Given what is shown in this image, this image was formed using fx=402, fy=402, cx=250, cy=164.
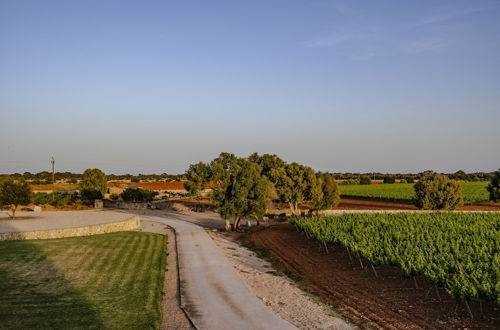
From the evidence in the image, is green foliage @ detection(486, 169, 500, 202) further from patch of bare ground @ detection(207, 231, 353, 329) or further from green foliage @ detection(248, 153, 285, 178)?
patch of bare ground @ detection(207, 231, 353, 329)

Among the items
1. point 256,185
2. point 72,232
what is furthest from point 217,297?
point 256,185

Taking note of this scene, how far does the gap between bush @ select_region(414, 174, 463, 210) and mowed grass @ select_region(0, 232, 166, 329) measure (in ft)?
128

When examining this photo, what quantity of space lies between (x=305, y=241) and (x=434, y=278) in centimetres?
1714

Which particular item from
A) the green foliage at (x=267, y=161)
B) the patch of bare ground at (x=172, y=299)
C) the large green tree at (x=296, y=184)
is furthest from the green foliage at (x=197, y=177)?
the patch of bare ground at (x=172, y=299)

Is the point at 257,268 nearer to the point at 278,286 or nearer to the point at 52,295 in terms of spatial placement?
the point at 278,286

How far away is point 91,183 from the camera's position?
65250mm

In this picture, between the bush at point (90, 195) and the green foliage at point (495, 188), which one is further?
the green foliage at point (495, 188)

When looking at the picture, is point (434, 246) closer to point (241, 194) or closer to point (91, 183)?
point (241, 194)

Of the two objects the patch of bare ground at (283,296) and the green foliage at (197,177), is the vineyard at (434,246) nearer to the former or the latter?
the patch of bare ground at (283,296)

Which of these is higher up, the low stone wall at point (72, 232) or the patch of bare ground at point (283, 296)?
the low stone wall at point (72, 232)

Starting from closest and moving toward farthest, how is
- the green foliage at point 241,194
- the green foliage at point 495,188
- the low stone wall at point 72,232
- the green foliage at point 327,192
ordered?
the low stone wall at point 72,232, the green foliage at point 241,194, the green foliage at point 327,192, the green foliage at point 495,188

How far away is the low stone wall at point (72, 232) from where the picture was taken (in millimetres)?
32156

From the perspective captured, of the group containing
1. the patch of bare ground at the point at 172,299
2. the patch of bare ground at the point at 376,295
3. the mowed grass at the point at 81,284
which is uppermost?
Result: the mowed grass at the point at 81,284

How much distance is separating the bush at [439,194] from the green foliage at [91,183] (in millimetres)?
49253
